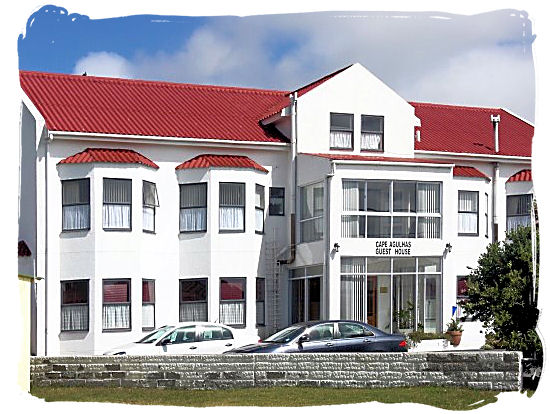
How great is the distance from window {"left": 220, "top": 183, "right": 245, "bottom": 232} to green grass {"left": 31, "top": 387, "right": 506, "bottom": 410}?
30.2 feet

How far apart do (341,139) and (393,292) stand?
3.63m

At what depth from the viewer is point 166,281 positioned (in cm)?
2289

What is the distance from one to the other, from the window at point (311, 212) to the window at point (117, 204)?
379 cm

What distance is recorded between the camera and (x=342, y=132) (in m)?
24.2

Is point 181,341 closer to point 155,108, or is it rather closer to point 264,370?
point 264,370

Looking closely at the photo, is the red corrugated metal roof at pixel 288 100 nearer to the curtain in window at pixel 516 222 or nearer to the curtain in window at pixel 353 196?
the curtain in window at pixel 353 196

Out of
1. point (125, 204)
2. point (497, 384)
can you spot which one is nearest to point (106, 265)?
point (125, 204)

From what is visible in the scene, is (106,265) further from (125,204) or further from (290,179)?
(290,179)

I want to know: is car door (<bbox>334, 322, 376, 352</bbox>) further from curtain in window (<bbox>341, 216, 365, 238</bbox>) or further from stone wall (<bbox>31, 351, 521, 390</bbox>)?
curtain in window (<bbox>341, 216, 365, 238</bbox>)

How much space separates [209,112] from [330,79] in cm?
270

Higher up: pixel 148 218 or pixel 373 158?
pixel 373 158

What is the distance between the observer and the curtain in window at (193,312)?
2300 centimetres

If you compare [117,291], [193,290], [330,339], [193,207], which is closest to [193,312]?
[193,290]

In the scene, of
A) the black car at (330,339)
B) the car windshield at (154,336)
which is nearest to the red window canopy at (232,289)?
the car windshield at (154,336)
